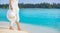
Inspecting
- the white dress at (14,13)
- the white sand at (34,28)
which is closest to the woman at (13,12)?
the white dress at (14,13)

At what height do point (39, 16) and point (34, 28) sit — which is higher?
point (39, 16)

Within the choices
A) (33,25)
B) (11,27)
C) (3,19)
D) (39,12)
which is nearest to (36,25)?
(33,25)

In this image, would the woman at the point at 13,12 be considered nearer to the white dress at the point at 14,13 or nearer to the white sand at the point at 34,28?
the white dress at the point at 14,13

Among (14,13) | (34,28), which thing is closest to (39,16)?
(34,28)

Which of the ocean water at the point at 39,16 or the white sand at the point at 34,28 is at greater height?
the ocean water at the point at 39,16

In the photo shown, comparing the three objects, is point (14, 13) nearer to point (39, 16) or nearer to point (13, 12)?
point (13, 12)

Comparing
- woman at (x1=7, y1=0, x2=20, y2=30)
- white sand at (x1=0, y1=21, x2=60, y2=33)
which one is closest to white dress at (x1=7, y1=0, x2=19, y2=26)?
woman at (x1=7, y1=0, x2=20, y2=30)

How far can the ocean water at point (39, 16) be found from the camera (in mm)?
1917

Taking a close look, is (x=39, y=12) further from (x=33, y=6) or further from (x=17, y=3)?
(x=17, y=3)

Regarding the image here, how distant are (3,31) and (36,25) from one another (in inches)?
17.4

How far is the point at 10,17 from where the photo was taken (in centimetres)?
186

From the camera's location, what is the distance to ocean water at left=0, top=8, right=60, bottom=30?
75.5 inches

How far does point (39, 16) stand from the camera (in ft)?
6.41

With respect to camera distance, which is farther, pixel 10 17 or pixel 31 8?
pixel 31 8
